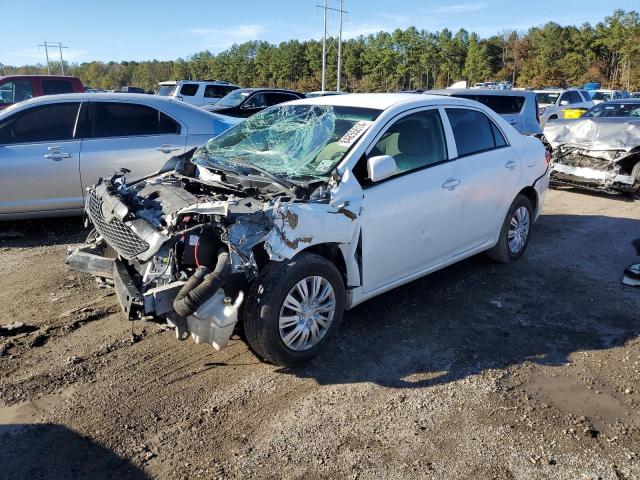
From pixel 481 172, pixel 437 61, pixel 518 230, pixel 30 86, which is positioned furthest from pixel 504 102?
pixel 437 61

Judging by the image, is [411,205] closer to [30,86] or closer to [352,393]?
[352,393]

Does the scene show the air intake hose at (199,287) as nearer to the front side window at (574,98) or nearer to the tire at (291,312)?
the tire at (291,312)

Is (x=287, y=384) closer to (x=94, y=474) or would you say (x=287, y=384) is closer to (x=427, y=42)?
(x=94, y=474)

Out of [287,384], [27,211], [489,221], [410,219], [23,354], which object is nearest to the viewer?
[287,384]

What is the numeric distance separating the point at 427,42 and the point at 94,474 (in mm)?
68433

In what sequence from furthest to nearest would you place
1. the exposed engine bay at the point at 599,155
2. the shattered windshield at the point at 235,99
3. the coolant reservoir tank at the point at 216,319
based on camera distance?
1. the shattered windshield at the point at 235,99
2. the exposed engine bay at the point at 599,155
3. the coolant reservoir tank at the point at 216,319

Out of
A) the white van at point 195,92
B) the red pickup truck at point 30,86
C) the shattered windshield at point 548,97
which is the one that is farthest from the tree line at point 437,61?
the red pickup truck at point 30,86

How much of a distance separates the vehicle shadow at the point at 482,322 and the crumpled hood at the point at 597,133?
13.3ft

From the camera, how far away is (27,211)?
6254 millimetres

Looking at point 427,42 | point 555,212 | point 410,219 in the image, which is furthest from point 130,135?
point 427,42

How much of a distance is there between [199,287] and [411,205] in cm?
184

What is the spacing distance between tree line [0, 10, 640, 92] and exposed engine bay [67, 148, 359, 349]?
177 feet

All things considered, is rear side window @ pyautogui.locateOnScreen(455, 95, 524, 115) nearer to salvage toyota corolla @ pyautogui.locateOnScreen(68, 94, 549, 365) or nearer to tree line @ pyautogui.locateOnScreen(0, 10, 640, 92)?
salvage toyota corolla @ pyautogui.locateOnScreen(68, 94, 549, 365)

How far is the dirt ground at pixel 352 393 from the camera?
2854mm
